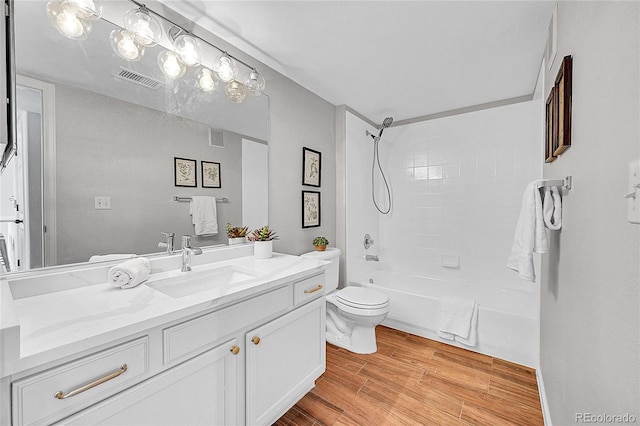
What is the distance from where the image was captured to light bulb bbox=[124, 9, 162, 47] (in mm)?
1338

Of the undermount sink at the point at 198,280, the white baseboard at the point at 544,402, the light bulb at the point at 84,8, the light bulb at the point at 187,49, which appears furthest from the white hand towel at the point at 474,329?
the light bulb at the point at 84,8

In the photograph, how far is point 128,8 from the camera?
4.58 feet

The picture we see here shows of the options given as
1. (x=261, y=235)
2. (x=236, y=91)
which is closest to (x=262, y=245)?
(x=261, y=235)

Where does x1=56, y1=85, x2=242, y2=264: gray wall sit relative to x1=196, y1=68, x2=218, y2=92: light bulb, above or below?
below

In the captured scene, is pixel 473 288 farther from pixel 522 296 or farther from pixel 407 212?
pixel 407 212

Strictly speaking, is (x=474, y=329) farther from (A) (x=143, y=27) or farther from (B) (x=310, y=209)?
(A) (x=143, y=27)

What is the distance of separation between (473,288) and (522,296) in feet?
1.37

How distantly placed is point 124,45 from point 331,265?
2.08m

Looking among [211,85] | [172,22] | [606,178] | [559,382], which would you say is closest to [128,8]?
[172,22]

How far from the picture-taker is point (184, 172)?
5.27 ft

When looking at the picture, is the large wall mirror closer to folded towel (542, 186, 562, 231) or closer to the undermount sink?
the undermount sink

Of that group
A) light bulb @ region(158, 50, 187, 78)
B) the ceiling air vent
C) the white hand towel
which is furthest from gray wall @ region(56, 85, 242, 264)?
the white hand towel

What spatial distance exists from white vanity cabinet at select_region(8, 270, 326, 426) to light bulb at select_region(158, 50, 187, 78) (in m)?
1.35

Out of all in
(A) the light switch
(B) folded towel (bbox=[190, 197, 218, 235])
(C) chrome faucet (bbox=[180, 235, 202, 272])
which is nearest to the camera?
(A) the light switch
